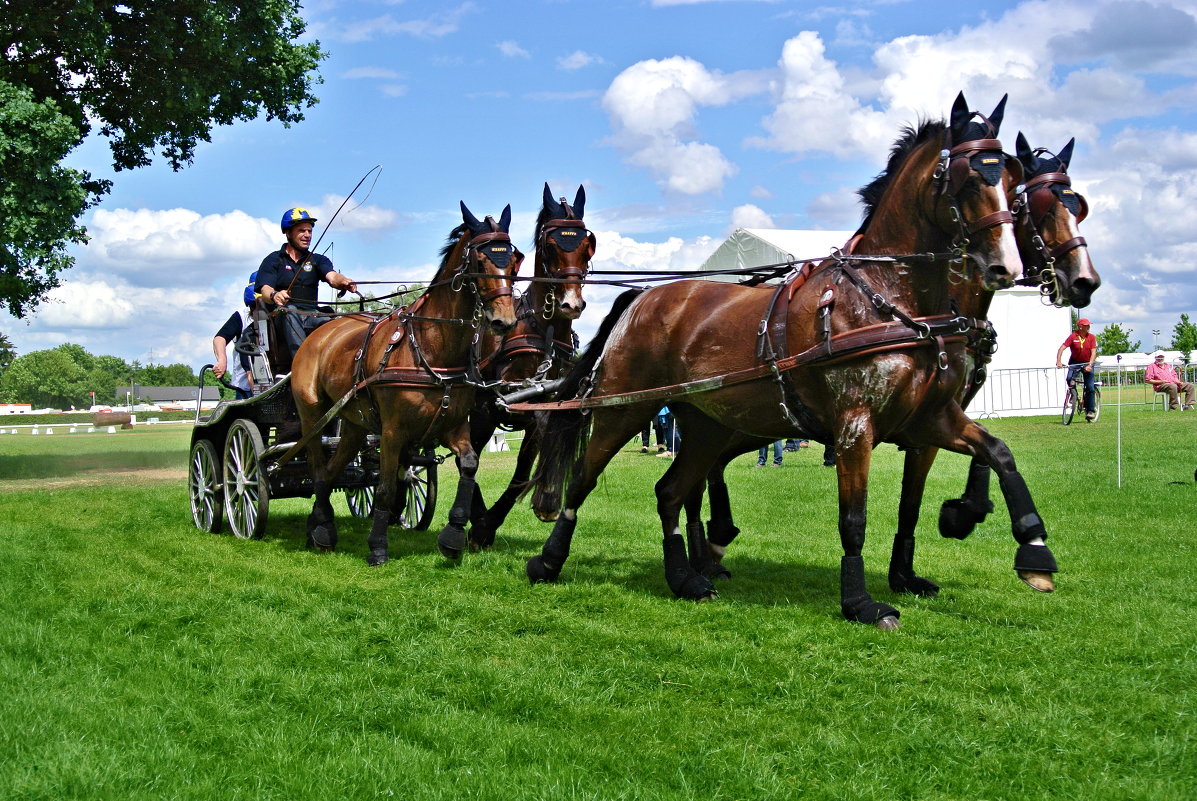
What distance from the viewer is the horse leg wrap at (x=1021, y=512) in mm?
6000

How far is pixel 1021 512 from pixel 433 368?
15.4 feet

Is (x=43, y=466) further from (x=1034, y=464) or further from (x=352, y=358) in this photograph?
(x=1034, y=464)

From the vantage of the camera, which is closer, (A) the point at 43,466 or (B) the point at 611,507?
(B) the point at 611,507

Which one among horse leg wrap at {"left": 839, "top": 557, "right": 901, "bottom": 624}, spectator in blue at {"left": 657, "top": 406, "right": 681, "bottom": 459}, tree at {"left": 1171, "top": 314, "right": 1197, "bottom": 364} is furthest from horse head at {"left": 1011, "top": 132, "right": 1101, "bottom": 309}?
tree at {"left": 1171, "top": 314, "right": 1197, "bottom": 364}

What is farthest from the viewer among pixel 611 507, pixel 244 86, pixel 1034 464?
pixel 244 86

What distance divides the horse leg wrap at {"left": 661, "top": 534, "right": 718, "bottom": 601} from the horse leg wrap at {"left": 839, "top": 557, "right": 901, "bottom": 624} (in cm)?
105

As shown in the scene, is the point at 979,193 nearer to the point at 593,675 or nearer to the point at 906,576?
the point at 906,576

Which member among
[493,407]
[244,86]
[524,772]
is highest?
[244,86]

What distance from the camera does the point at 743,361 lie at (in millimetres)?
6863

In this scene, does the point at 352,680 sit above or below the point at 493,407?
below

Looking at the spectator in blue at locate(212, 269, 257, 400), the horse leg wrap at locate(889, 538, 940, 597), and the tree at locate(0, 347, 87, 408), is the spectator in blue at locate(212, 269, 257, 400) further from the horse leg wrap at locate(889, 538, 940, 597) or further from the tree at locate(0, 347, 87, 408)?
the tree at locate(0, 347, 87, 408)

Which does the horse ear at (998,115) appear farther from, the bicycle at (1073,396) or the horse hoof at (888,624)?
the bicycle at (1073,396)

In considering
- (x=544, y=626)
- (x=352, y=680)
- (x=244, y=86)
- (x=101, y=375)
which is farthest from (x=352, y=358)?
(x=101, y=375)

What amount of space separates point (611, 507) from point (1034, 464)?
237 inches
